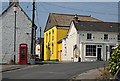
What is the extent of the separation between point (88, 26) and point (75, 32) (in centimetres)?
250

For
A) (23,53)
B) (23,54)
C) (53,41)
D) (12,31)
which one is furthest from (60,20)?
(23,53)

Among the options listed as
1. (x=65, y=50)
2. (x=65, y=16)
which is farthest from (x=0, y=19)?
(x=65, y=16)

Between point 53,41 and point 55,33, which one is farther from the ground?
point 55,33

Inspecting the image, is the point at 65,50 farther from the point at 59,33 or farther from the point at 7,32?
the point at 7,32

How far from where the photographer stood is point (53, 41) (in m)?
65.6

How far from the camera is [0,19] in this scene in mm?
37031

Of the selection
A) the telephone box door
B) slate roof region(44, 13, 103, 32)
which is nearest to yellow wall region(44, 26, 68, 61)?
slate roof region(44, 13, 103, 32)

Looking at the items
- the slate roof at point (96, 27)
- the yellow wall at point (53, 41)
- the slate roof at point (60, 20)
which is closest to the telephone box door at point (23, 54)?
the slate roof at point (96, 27)

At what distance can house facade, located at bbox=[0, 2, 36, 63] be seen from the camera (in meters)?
36.5

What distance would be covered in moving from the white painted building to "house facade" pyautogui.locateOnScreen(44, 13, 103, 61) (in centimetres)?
1081

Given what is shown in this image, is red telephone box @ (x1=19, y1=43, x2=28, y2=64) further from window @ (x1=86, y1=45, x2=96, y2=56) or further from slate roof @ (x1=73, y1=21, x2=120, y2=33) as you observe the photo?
slate roof @ (x1=73, y1=21, x2=120, y2=33)

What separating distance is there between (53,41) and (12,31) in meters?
29.0

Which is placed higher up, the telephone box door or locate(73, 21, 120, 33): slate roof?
locate(73, 21, 120, 33): slate roof

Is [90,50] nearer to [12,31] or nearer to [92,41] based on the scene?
[92,41]
